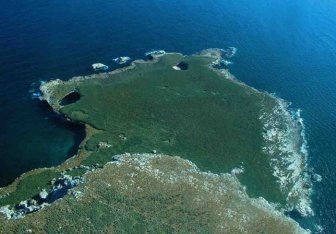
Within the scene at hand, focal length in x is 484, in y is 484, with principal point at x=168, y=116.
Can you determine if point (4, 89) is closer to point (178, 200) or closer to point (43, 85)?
point (43, 85)

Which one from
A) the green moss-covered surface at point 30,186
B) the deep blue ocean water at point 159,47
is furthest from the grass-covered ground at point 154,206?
the deep blue ocean water at point 159,47

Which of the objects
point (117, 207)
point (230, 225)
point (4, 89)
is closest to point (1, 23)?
point (4, 89)

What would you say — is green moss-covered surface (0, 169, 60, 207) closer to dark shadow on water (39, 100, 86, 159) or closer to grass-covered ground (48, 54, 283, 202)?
grass-covered ground (48, 54, 283, 202)

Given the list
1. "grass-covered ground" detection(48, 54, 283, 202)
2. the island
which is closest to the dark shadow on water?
the island

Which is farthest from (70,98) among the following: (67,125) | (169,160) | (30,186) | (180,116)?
(169,160)

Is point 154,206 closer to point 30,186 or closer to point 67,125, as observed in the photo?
point 30,186
